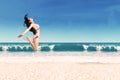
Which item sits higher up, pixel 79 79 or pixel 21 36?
pixel 21 36

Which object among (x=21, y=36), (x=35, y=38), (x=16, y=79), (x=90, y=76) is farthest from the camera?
(x=90, y=76)

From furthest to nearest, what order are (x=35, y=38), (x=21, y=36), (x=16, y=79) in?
(x=16, y=79) → (x=35, y=38) → (x=21, y=36)

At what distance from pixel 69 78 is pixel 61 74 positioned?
6.31 feet

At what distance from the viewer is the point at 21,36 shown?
28.7 ft

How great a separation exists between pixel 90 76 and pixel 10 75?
5.11 m

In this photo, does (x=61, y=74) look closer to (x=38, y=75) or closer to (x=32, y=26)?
(x=38, y=75)

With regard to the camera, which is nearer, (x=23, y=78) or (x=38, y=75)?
(x=23, y=78)

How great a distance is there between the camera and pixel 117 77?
21297 millimetres

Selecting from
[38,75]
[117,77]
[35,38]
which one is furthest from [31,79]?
[35,38]

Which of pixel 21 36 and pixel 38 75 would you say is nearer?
pixel 21 36

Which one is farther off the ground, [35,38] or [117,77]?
[35,38]

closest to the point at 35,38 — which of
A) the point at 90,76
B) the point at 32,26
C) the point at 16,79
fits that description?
the point at 32,26

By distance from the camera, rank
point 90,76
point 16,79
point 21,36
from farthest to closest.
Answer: point 90,76
point 16,79
point 21,36

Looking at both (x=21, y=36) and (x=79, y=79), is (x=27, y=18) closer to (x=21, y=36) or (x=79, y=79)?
(x=21, y=36)
